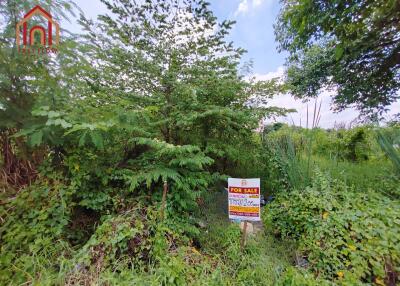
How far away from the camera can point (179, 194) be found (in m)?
2.06

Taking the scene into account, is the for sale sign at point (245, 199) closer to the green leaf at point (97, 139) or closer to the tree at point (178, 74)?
the tree at point (178, 74)

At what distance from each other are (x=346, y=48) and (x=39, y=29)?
477cm

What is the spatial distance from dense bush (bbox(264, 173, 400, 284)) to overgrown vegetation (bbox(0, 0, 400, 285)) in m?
0.01

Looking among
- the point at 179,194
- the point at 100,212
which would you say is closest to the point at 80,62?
the point at 100,212

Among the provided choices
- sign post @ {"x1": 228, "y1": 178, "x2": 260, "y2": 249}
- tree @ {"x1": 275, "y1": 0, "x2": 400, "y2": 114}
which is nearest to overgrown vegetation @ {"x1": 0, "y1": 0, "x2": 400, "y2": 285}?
sign post @ {"x1": 228, "y1": 178, "x2": 260, "y2": 249}

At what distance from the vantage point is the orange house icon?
→ 176 cm

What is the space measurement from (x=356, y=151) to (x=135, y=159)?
4.89 metres

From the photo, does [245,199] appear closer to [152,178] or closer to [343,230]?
[343,230]

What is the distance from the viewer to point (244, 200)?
184 centimetres

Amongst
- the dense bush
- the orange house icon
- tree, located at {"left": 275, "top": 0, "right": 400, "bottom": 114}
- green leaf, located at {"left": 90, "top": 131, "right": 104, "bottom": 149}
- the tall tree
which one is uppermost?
tree, located at {"left": 275, "top": 0, "right": 400, "bottom": 114}

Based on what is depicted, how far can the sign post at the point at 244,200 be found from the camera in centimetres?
178

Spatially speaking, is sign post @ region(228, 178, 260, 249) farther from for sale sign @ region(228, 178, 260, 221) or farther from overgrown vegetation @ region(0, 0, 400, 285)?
overgrown vegetation @ region(0, 0, 400, 285)

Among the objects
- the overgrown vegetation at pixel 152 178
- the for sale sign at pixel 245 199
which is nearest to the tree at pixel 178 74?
the overgrown vegetation at pixel 152 178

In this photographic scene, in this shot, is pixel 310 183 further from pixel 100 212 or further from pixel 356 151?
pixel 356 151
